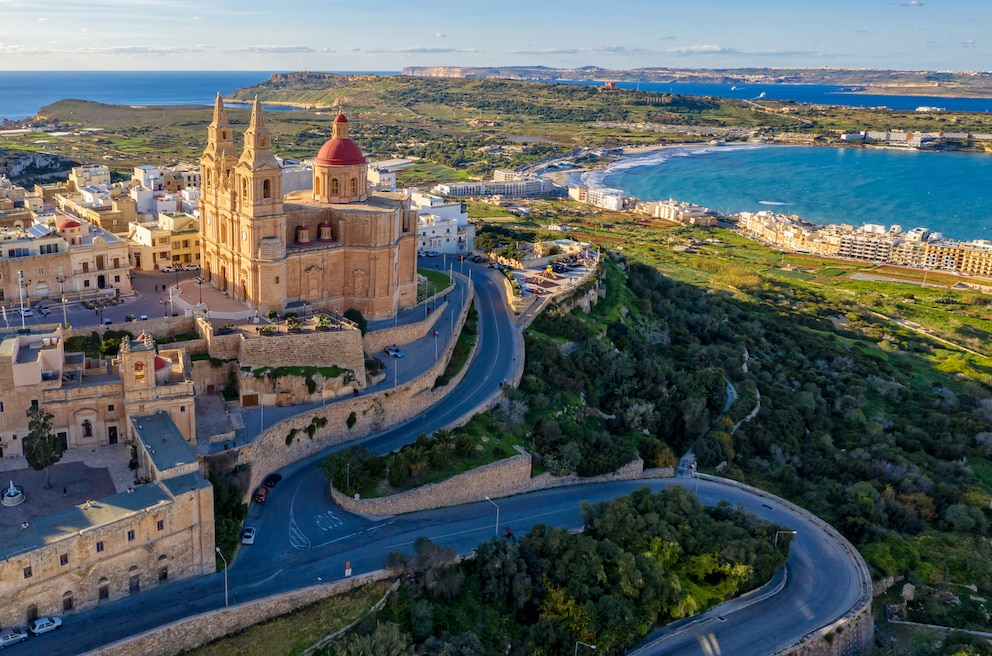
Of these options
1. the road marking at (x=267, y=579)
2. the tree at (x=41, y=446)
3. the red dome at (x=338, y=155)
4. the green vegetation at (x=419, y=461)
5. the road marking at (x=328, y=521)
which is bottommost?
the road marking at (x=267, y=579)

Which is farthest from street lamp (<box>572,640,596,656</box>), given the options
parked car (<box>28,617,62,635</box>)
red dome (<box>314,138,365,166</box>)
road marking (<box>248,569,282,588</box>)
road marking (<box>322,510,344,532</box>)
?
red dome (<box>314,138,365,166</box>)

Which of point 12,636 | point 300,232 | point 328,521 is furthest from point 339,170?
point 12,636

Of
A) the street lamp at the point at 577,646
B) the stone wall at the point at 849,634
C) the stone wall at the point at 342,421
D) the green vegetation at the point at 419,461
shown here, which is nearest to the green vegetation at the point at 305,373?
the stone wall at the point at 342,421

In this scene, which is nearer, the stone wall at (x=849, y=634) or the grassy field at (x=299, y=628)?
the grassy field at (x=299, y=628)

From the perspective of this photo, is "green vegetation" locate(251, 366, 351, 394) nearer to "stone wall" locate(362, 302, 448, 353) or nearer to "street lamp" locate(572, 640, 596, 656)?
"stone wall" locate(362, 302, 448, 353)

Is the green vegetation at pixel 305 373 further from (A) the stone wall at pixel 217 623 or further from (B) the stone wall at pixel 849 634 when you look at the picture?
(B) the stone wall at pixel 849 634

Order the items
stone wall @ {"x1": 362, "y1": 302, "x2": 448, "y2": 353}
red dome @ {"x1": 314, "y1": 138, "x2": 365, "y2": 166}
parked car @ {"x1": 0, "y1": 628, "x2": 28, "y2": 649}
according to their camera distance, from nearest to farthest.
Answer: parked car @ {"x1": 0, "y1": 628, "x2": 28, "y2": 649}, stone wall @ {"x1": 362, "y1": 302, "x2": 448, "y2": 353}, red dome @ {"x1": 314, "y1": 138, "x2": 365, "y2": 166}
